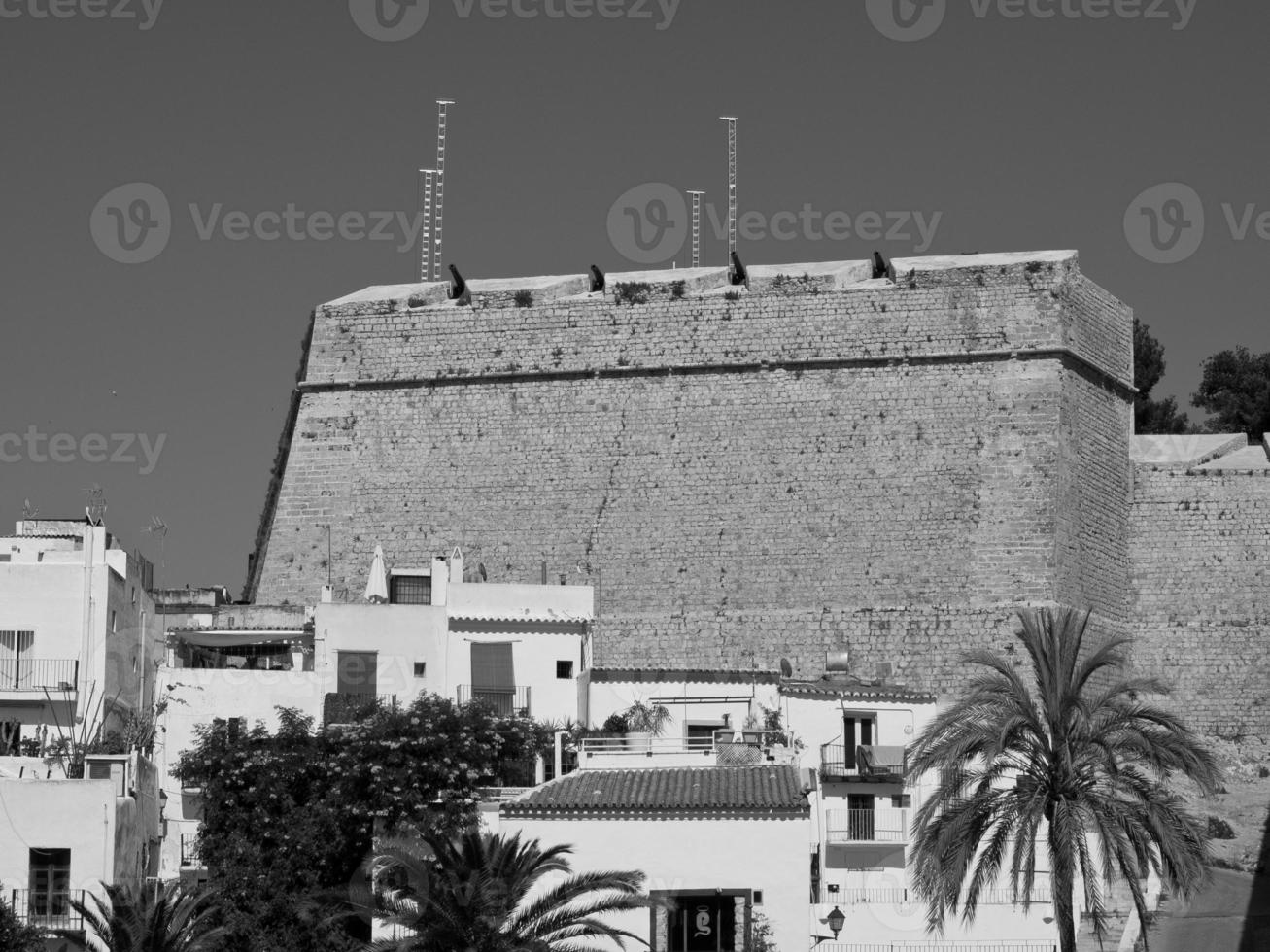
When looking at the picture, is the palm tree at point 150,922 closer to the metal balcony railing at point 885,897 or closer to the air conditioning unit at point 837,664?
the metal balcony railing at point 885,897

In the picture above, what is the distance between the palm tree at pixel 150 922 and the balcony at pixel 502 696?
301 inches

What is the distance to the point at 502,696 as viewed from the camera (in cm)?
3162

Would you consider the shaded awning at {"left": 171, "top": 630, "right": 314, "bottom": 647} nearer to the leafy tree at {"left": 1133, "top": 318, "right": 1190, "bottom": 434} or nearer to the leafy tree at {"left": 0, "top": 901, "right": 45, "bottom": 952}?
the leafy tree at {"left": 0, "top": 901, "right": 45, "bottom": 952}

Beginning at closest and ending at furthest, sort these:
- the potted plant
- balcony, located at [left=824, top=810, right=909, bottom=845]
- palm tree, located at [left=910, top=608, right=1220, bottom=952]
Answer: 1. palm tree, located at [left=910, top=608, right=1220, bottom=952]
2. balcony, located at [left=824, top=810, right=909, bottom=845]
3. the potted plant

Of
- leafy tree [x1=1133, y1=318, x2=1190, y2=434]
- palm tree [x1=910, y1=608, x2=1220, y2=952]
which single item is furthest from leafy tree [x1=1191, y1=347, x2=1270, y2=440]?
palm tree [x1=910, y1=608, x2=1220, y2=952]

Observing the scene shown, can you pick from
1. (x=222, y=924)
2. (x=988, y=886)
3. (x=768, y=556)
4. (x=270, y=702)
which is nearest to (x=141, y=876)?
(x=222, y=924)

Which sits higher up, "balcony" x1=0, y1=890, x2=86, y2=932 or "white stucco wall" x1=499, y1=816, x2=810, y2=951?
"white stucco wall" x1=499, y1=816, x2=810, y2=951

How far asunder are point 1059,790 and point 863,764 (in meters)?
5.41

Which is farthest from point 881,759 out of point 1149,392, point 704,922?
point 1149,392

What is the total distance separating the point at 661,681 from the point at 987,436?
8.67 metres

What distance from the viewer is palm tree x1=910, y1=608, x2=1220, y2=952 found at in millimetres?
21953

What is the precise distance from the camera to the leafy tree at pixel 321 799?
84.4 ft

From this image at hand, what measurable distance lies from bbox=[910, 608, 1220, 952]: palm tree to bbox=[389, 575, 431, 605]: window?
12829 millimetres

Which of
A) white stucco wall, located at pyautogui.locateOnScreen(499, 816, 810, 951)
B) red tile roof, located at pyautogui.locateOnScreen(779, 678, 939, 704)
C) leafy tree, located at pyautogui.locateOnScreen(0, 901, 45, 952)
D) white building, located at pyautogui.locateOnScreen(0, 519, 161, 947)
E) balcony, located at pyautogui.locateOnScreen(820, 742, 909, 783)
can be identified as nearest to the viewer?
leafy tree, located at pyautogui.locateOnScreen(0, 901, 45, 952)
